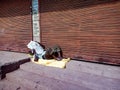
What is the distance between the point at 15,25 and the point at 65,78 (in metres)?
3.94

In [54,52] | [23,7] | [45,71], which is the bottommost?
[45,71]

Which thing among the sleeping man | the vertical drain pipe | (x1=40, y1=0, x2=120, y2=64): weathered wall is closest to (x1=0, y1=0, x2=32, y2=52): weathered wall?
the vertical drain pipe

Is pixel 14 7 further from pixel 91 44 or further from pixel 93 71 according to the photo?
pixel 93 71

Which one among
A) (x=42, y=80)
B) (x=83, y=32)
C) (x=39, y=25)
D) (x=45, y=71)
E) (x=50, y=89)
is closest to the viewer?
(x=50, y=89)

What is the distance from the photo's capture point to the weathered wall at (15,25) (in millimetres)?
6164

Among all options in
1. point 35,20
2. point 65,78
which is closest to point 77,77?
point 65,78

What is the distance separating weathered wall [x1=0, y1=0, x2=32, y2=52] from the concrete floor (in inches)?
81.3

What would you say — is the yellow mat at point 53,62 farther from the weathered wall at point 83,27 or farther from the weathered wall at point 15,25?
the weathered wall at point 15,25

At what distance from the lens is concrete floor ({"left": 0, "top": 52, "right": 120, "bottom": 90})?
3.31 meters

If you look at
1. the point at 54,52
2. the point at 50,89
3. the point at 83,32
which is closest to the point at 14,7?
the point at 54,52

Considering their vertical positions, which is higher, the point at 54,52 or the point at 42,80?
the point at 54,52

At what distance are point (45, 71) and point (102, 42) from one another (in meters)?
1.81

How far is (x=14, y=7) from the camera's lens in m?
6.57

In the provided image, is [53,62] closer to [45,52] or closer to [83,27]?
[45,52]
